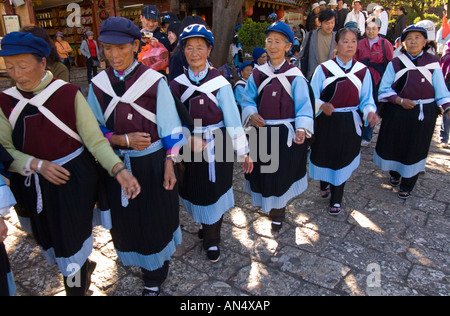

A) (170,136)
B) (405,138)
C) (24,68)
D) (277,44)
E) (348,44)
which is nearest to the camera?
(24,68)

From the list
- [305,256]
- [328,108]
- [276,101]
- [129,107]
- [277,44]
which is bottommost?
[305,256]

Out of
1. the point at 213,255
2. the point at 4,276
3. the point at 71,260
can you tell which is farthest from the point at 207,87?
the point at 4,276

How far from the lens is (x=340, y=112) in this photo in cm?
359

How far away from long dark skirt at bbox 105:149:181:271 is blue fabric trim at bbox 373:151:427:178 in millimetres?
2998

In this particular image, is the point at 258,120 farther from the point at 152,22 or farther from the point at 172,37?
the point at 152,22

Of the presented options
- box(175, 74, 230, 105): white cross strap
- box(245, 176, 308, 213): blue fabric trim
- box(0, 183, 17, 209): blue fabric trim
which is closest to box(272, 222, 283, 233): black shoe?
box(245, 176, 308, 213): blue fabric trim

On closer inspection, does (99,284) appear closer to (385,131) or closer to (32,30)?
(32,30)

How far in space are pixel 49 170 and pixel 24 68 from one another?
608 millimetres

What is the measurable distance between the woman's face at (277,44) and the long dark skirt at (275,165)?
66 cm

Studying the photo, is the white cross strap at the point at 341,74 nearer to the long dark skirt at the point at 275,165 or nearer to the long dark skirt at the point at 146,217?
the long dark skirt at the point at 275,165

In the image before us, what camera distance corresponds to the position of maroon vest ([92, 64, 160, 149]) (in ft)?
7.39

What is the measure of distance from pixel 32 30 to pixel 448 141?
22.1ft

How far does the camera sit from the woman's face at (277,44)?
120 inches

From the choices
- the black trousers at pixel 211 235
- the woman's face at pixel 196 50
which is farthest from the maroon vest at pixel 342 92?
the black trousers at pixel 211 235
